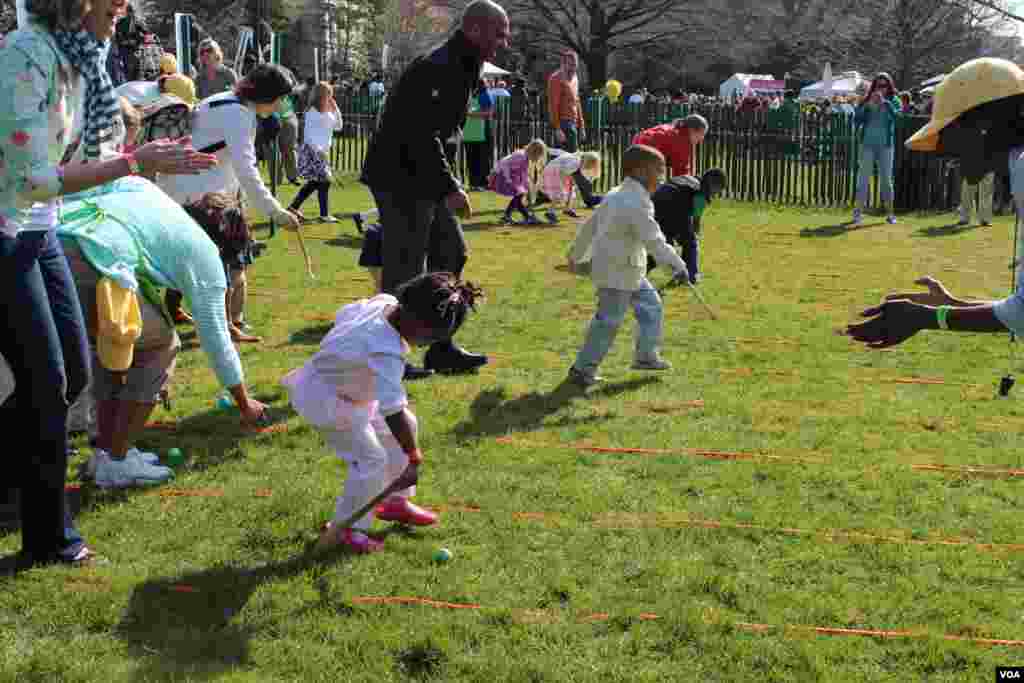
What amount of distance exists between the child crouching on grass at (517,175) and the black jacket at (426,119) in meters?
8.32

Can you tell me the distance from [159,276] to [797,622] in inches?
121

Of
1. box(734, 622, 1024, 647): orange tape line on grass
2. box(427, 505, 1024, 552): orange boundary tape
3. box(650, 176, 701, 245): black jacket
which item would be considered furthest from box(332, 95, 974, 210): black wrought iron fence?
box(734, 622, 1024, 647): orange tape line on grass

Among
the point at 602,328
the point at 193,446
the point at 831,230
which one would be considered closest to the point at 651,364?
the point at 602,328

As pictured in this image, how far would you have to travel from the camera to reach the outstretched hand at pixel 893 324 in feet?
12.4

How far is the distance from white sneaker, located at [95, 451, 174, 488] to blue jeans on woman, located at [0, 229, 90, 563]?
33.1 inches

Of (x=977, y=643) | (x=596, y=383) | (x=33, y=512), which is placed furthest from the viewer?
(x=596, y=383)

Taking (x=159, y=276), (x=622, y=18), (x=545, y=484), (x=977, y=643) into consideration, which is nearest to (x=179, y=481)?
(x=159, y=276)

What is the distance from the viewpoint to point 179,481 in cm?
554

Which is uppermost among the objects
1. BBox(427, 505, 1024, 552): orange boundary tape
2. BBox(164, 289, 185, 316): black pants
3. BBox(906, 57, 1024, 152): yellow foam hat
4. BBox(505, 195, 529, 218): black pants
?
BBox(906, 57, 1024, 152): yellow foam hat

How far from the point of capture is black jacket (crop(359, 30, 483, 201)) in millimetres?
6965

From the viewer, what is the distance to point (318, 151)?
1483 centimetres

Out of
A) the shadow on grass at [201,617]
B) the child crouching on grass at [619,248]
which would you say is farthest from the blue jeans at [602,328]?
the shadow on grass at [201,617]

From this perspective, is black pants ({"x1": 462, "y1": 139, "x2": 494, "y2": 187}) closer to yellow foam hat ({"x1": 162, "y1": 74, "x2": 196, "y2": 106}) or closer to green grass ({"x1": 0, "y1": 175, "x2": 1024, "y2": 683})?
yellow foam hat ({"x1": 162, "y1": 74, "x2": 196, "y2": 106})

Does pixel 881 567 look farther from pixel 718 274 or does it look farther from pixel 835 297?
pixel 718 274
